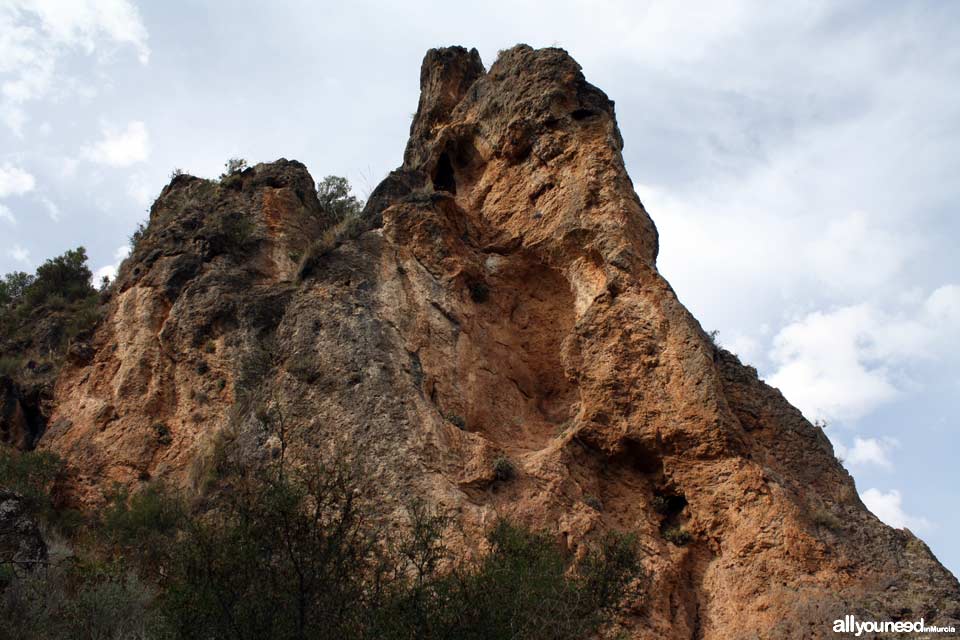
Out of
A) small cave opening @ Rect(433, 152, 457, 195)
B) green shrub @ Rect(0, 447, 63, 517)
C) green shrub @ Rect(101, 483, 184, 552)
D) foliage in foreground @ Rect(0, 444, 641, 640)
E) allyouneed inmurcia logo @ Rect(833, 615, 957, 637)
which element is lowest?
foliage in foreground @ Rect(0, 444, 641, 640)

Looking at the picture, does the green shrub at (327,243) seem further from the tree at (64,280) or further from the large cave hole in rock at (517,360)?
the tree at (64,280)

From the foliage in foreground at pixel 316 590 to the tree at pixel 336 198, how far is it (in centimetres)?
1313

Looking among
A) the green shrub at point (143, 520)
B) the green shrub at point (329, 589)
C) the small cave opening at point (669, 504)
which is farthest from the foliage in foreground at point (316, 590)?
the small cave opening at point (669, 504)

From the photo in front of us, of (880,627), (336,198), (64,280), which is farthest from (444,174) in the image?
(880,627)

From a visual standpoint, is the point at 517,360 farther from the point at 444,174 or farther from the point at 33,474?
the point at 33,474

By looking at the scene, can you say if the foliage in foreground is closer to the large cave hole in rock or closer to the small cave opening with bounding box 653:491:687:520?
the small cave opening with bounding box 653:491:687:520

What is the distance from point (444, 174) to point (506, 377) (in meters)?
6.99

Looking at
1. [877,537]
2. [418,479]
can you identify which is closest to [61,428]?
[418,479]

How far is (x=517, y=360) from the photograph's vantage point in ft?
53.5

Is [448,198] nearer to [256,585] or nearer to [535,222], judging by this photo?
[535,222]

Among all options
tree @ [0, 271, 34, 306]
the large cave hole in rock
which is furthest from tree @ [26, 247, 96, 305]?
the large cave hole in rock

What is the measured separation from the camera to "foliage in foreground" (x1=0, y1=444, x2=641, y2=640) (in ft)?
29.1

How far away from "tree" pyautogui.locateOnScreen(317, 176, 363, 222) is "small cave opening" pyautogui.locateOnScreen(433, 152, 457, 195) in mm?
2641

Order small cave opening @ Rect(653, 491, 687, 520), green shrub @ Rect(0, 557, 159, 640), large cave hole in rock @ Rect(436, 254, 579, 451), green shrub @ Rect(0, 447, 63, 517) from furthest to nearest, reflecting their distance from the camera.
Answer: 1. large cave hole in rock @ Rect(436, 254, 579, 451)
2. green shrub @ Rect(0, 447, 63, 517)
3. small cave opening @ Rect(653, 491, 687, 520)
4. green shrub @ Rect(0, 557, 159, 640)
